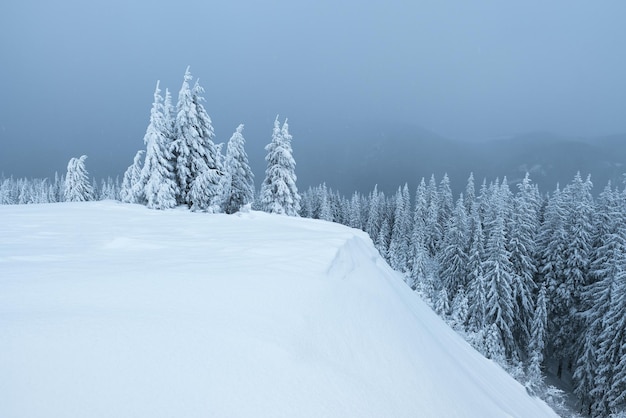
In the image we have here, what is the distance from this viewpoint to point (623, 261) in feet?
66.0

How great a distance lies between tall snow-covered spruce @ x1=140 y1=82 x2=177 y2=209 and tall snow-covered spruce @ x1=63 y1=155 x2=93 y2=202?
1850cm

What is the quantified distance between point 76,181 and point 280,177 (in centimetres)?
2194

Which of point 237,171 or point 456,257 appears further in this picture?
point 456,257

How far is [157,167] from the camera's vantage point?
17797 millimetres

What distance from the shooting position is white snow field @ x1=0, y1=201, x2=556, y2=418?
1.83 m

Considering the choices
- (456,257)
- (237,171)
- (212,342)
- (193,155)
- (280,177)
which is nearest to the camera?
(212,342)

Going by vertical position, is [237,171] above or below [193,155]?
below

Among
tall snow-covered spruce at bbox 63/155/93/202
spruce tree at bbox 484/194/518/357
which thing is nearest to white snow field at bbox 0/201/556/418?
spruce tree at bbox 484/194/518/357

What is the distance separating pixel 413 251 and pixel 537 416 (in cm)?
3991

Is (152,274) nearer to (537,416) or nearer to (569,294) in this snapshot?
(537,416)

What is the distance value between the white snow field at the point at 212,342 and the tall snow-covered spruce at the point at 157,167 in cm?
1334

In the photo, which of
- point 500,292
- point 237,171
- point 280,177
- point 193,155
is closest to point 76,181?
point 237,171

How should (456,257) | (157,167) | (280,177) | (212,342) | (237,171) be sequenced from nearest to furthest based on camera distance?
(212,342) < (157,167) < (237,171) < (280,177) < (456,257)

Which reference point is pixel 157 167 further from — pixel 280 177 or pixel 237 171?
pixel 280 177
